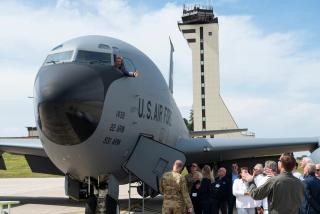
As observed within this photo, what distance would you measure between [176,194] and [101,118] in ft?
6.83

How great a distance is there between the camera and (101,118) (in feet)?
29.8

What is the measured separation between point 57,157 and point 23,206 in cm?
740

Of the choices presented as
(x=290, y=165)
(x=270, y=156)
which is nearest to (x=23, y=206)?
→ (x=270, y=156)

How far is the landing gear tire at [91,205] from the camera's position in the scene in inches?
414

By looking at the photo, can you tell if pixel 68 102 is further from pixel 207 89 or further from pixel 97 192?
pixel 207 89

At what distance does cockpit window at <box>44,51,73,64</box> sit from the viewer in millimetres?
9603

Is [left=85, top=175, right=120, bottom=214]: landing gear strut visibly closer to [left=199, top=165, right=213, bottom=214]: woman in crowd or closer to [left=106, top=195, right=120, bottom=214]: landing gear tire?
[left=106, top=195, right=120, bottom=214]: landing gear tire

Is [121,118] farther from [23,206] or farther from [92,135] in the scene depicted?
[23,206]

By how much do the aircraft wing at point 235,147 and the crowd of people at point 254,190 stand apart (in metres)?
3.22

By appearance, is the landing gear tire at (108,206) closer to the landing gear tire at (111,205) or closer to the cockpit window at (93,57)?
the landing gear tire at (111,205)

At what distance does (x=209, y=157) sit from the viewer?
15922 mm

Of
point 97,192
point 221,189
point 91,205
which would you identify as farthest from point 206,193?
point 91,205

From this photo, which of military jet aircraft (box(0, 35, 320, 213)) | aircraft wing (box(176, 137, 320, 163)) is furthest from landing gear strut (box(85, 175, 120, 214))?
aircraft wing (box(176, 137, 320, 163))

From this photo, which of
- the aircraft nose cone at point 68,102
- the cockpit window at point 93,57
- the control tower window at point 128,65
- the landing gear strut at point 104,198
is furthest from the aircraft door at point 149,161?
the cockpit window at point 93,57
